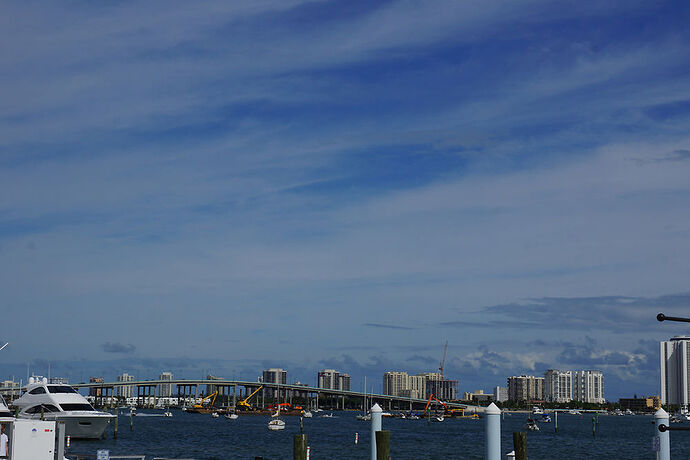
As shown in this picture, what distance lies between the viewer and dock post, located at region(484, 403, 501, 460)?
23125 millimetres

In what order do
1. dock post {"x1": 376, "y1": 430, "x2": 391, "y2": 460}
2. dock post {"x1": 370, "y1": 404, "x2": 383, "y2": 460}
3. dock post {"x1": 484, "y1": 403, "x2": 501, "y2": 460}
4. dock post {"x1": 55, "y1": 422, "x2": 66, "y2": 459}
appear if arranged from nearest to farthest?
1. dock post {"x1": 484, "y1": 403, "x2": 501, "y2": 460}
2. dock post {"x1": 376, "y1": 430, "x2": 391, "y2": 460}
3. dock post {"x1": 55, "y1": 422, "x2": 66, "y2": 459}
4. dock post {"x1": 370, "y1": 404, "x2": 383, "y2": 460}

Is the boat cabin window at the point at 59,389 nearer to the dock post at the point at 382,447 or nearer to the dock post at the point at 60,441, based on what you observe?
the dock post at the point at 60,441

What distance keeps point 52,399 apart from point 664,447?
69.3 m

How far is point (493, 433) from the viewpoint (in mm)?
23391

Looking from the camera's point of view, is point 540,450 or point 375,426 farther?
point 540,450

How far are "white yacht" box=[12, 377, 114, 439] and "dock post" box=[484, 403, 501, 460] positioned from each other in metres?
64.9

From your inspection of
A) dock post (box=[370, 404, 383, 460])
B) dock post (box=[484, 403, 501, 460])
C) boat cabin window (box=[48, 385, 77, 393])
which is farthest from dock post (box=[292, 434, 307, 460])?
boat cabin window (box=[48, 385, 77, 393])

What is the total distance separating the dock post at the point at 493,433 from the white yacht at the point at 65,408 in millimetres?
64853

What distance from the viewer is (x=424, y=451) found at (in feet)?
332

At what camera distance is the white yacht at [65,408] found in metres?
81.2

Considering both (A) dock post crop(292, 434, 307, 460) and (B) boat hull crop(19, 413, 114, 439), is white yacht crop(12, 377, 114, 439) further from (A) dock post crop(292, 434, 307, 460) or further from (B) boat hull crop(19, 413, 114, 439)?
(A) dock post crop(292, 434, 307, 460)

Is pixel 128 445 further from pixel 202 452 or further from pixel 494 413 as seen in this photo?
pixel 494 413

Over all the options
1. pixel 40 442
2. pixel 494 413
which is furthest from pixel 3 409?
pixel 494 413

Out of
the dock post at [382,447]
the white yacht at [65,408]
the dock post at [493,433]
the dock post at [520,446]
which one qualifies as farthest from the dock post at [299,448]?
the white yacht at [65,408]
